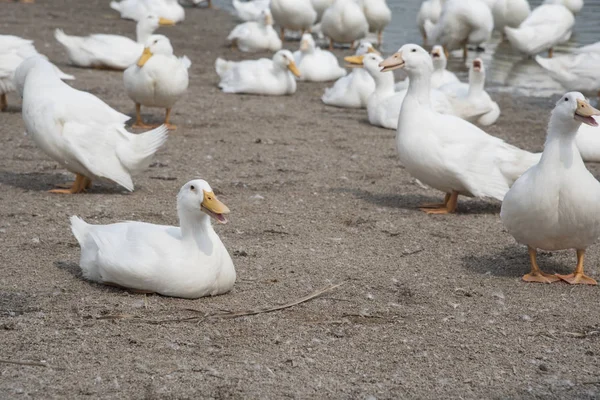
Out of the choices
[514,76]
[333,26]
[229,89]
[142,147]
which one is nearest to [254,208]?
[142,147]

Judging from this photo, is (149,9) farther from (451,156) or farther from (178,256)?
(178,256)

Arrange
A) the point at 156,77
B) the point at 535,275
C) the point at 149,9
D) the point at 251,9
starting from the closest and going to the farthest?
the point at 535,275, the point at 156,77, the point at 149,9, the point at 251,9

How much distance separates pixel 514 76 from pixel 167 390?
1196 centimetres

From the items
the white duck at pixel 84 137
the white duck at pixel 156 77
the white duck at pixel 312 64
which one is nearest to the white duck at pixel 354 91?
the white duck at pixel 312 64

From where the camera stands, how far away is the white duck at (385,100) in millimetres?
10195

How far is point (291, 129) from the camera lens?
10148 mm

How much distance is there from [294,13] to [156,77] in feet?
27.5

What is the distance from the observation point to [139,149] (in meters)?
7.08

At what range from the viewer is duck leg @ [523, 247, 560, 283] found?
217 inches

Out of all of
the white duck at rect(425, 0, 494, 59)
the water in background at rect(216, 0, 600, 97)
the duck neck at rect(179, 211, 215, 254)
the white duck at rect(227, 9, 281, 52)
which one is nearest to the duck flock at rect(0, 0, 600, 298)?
the duck neck at rect(179, 211, 215, 254)

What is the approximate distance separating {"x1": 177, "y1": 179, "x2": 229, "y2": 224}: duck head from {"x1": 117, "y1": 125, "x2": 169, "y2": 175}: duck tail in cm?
211

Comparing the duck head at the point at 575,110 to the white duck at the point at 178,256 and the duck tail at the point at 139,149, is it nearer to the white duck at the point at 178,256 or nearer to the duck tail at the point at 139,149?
the white duck at the point at 178,256

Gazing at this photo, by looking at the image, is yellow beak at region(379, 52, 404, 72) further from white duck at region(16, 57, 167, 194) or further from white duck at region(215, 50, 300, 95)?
white duck at region(215, 50, 300, 95)

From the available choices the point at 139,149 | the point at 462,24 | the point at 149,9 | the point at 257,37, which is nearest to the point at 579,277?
the point at 139,149
